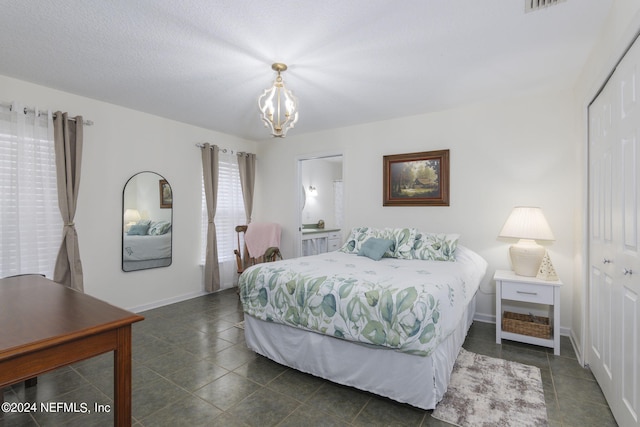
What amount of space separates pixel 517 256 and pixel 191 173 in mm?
4168

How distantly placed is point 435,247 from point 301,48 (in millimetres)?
2264

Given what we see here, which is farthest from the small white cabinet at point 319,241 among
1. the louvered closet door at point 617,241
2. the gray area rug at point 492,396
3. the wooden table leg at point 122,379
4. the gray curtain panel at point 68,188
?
the wooden table leg at point 122,379

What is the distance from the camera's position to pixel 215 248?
4.59 meters

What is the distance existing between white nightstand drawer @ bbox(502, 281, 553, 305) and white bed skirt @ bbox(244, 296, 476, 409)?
27.5 inches

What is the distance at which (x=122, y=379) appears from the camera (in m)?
1.27

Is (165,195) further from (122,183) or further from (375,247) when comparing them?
(375,247)

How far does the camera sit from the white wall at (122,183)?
11.0 ft

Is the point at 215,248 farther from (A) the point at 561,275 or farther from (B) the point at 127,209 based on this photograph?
(A) the point at 561,275

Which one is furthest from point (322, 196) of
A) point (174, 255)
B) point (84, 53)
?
point (84, 53)

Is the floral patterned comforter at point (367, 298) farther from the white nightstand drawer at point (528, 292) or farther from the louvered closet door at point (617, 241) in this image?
the louvered closet door at point (617, 241)

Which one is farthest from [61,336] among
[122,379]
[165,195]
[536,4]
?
[165,195]

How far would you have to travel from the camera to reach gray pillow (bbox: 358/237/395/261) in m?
3.22

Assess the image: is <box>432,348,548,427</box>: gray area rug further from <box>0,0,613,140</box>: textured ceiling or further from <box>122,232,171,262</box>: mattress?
<box>122,232,171,262</box>: mattress

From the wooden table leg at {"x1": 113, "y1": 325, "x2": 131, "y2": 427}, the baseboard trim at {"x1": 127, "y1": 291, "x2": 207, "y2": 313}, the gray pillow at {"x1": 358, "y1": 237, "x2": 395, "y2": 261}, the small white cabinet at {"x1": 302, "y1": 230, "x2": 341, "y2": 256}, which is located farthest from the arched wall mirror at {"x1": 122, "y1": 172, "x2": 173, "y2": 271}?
the wooden table leg at {"x1": 113, "y1": 325, "x2": 131, "y2": 427}
